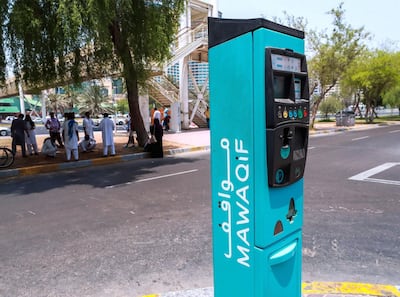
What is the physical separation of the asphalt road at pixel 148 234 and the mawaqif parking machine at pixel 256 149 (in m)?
1.24

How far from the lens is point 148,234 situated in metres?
4.32

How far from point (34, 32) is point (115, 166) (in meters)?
4.50

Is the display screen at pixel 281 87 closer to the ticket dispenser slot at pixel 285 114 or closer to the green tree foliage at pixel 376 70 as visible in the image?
the ticket dispenser slot at pixel 285 114

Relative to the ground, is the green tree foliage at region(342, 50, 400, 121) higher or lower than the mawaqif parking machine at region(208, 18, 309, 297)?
higher

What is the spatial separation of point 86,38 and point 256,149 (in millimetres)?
8821

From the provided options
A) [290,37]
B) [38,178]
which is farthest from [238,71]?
[38,178]

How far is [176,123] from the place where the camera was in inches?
838

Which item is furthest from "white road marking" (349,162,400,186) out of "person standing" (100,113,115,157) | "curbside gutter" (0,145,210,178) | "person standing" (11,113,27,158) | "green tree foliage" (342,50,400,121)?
"green tree foliage" (342,50,400,121)

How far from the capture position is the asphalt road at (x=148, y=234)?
10.5ft

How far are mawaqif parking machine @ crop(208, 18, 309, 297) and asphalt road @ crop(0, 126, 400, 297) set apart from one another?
124cm

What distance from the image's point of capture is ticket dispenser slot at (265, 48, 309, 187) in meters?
A: 1.86

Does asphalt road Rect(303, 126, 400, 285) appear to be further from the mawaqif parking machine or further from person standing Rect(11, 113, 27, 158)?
person standing Rect(11, 113, 27, 158)

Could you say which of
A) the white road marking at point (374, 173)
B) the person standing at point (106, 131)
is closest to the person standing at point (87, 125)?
the person standing at point (106, 131)

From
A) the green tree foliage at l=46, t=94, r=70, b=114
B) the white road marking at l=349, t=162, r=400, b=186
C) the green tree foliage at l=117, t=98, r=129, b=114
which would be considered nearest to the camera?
the white road marking at l=349, t=162, r=400, b=186
